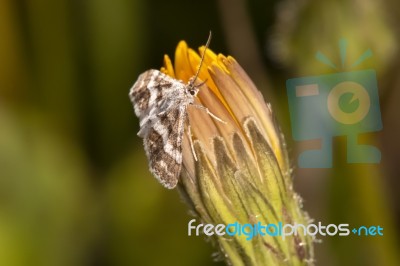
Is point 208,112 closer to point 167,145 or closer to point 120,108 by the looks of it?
point 167,145

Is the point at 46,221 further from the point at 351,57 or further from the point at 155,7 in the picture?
the point at 351,57

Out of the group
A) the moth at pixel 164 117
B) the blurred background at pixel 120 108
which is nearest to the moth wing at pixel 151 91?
the moth at pixel 164 117

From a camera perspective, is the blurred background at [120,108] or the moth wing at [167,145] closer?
the moth wing at [167,145]

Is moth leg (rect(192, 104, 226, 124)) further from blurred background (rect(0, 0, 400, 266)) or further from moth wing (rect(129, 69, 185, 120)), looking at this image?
blurred background (rect(0, 0, 400, 266))

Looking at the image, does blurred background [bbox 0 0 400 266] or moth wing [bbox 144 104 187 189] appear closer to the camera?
moth wing [bbox 144 104 187 189]

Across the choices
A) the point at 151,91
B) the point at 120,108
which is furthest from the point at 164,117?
the point at 120,108

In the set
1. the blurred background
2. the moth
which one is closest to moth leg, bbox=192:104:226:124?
the moth

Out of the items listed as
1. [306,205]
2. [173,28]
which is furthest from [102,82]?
[306,205]

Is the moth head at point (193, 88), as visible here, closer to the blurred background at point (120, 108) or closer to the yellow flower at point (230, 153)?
the yellow flower at point (230, 153)
